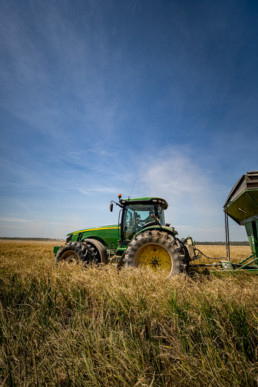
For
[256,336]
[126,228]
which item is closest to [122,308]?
[256,336]

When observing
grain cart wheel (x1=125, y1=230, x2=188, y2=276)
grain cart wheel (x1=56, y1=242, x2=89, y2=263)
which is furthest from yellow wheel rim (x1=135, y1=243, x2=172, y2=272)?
grain cart wheel (x1=56, y1=242, x2=89, y2=263)

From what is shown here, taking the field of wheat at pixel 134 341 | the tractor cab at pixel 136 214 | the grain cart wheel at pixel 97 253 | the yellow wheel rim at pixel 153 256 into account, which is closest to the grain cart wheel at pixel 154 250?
the yellow wheel rim at pixel 153 256

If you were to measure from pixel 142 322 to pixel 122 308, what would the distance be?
30cm

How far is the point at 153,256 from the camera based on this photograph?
423 centimetres

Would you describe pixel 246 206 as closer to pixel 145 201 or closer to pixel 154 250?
pixel 154 250

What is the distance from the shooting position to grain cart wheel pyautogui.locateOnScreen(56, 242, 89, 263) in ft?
17.2

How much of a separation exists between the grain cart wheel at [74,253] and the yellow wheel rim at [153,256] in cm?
184

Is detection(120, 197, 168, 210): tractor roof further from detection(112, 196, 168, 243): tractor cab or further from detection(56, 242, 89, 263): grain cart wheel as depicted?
detection(56, 242, 89, 263): grain cart wheel

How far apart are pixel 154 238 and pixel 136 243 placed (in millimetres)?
439

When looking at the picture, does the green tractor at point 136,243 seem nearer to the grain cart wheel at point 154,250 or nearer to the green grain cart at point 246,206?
the grain cart wheel at point 154,250

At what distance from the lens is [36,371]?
1224mm

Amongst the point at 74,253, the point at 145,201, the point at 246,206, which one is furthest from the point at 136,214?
the point at 246,206

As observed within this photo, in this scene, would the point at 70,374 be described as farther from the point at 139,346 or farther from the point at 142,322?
the point at 142,322

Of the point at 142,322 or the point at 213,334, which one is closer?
the point at 213,334
